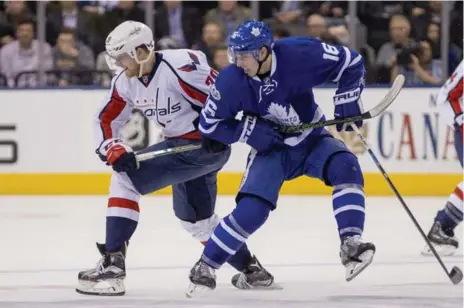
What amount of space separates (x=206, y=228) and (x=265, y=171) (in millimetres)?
571

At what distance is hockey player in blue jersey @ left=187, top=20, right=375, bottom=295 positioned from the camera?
13.3 feet

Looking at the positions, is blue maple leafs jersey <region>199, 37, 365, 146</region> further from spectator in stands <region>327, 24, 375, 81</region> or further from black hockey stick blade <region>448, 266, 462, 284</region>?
spectator in stands <region>327, 24, 375, 81</region>

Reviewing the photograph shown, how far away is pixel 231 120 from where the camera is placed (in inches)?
163

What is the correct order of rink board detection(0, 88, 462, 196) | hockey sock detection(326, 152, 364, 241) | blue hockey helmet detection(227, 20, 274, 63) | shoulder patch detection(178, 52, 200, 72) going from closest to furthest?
blue hockey helmet detection(227, 20, 274, 63) < hockey sock detection(326, 152, 364, 241) < shoulder patch detection(178, 52, 200, 72) < rink board detection(0, 88, 462, 196)

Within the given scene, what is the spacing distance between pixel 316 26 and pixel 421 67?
0.81 metres

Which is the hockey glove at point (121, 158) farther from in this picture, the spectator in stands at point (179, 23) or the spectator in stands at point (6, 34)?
the spectator in stands at point (6, 34)

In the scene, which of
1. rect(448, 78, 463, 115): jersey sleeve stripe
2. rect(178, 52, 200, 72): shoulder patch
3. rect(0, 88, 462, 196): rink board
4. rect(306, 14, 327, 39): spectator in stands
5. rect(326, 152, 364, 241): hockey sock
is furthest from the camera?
rect(306, 14, 327, 39): spectator in stands

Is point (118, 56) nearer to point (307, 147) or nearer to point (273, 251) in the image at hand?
point (307, 147)

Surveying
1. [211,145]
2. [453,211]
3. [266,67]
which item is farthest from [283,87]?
[453,211]

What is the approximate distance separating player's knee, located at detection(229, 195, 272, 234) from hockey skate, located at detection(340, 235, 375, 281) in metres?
0.31

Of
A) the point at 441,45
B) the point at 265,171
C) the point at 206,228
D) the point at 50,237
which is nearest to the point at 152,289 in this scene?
the point at 206,228

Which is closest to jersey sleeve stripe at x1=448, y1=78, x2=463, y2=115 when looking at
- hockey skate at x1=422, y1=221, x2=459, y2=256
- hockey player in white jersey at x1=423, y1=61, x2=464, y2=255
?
hockey player in white jersey at x1=423, y1=61, x2=464, y2=255

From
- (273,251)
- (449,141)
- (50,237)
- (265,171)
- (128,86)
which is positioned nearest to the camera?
(265,171)

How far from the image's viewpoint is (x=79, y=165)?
798cm
